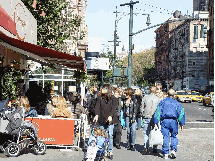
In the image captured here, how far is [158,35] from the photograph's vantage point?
429 feet

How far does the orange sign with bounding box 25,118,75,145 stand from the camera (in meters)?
11.0

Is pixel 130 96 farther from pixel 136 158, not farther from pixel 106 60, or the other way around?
pixel 106 60

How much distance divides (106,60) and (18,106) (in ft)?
90.1

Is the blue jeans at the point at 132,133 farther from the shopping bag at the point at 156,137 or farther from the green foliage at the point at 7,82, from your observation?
the green foliage at the point at 7,82

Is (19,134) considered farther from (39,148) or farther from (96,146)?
(96,146)

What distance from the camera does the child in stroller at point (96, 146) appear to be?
8.68m

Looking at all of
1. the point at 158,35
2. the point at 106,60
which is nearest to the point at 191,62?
the point at 158,35

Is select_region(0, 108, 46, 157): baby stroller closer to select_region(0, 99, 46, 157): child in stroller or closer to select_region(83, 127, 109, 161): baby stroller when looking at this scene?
select_region(0, 99, 46, 157): child in stroller

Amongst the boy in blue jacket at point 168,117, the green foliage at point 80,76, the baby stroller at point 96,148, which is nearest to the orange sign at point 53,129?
the baby stroller at point 96,148

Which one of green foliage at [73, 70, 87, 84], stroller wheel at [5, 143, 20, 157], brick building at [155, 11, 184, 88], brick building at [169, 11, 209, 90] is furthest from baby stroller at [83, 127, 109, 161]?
brick building at [155, 11, 184, 88]

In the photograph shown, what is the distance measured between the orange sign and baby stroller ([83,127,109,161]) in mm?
2125

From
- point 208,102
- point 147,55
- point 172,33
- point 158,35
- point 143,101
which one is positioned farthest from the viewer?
point 158,35

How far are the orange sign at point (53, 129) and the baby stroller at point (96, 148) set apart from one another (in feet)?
6.97

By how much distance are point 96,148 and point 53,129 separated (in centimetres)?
257
